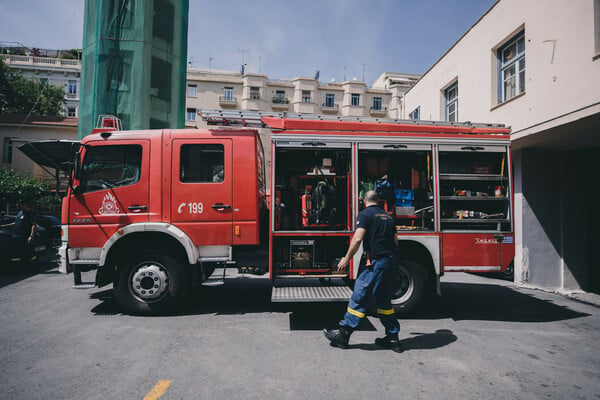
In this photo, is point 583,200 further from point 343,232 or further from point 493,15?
→ point 343,232

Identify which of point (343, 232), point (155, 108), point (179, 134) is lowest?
point (343, 232)

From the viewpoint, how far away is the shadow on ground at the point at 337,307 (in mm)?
5176

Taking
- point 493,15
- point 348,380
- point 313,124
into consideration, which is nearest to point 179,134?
point 313,124

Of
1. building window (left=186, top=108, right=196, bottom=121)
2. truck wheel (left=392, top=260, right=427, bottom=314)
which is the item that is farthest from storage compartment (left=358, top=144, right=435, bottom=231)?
building window (left=186, top=108, right=196, bottom=121)

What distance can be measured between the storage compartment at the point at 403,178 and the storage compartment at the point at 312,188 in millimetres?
333

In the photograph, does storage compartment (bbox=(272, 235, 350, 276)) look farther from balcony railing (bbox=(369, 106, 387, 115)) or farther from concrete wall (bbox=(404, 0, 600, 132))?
balcony railing (bbox=(369, 106, 387, 115))

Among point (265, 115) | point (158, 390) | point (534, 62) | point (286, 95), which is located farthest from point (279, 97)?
point (158, 390)

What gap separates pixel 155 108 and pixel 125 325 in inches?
540

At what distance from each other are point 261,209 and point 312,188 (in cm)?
91

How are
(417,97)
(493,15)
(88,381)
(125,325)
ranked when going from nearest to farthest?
1. (88,381)
2. (125,325)
3. (493,15)
4. (417,97)

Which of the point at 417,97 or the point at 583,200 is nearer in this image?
the point at 583,200

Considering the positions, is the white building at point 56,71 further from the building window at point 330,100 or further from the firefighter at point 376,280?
the firefighter at point 376,280

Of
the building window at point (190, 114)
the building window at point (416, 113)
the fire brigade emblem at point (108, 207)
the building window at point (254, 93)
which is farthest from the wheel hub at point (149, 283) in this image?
the building window at point (254, 93)

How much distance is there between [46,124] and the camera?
Result: 2502 centimetres
